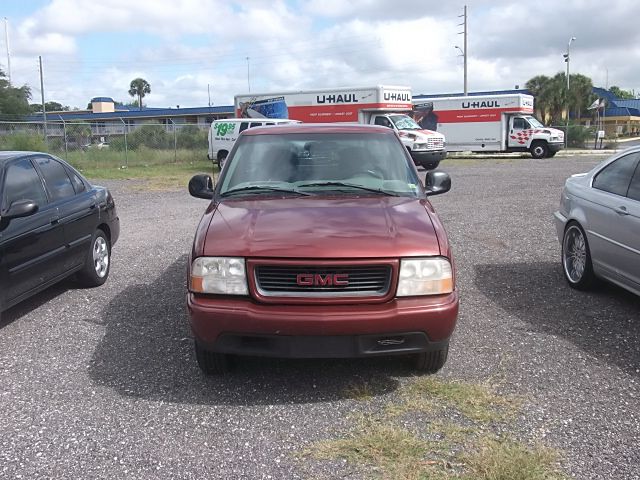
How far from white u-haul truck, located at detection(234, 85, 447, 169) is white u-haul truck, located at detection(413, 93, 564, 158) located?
141 inches

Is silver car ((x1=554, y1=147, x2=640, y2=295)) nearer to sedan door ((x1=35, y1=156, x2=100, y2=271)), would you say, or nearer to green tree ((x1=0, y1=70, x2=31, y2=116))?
sedan door ((x1=35, y1=156, x2=100, y2=271))

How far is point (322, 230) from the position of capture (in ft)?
12.6

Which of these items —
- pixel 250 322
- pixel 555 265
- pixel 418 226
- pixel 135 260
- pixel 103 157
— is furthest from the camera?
pixel 103 157

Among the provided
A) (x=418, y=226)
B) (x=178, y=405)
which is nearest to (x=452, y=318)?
(x=418, y=226)

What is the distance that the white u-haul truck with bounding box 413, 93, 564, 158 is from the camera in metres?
30.0

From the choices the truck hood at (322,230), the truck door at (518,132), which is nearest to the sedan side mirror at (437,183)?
the truck hood at (322,230)

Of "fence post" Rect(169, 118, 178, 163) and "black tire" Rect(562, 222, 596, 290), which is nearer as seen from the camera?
"black tire" Rect(562, 222, 596, 290)

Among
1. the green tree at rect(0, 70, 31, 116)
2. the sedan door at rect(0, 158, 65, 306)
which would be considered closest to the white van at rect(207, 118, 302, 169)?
the sedan door at rect(0, 158, 65, 306)

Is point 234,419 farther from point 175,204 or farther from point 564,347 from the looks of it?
point 175,204

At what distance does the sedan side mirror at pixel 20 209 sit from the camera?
5098 mm

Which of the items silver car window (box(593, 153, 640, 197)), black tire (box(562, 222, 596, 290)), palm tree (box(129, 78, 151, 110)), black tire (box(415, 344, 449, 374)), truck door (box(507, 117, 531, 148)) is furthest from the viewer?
palm tree (box(129, 78, 151, 110))

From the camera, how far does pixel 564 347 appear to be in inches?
185

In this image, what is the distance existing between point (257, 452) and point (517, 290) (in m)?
3.82

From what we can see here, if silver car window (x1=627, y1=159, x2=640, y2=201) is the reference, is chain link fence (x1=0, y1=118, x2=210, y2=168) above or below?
above
